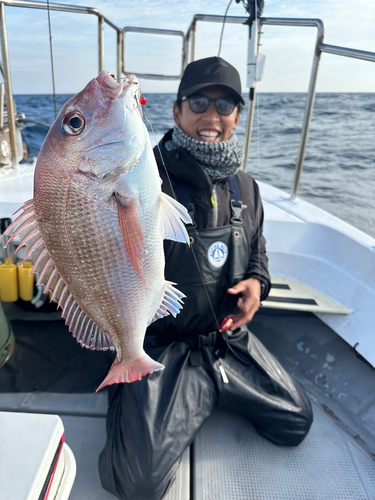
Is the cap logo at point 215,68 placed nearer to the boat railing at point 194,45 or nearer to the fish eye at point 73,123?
the boat railing at point 194,45

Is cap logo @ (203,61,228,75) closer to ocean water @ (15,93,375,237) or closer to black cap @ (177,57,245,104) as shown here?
black cap @ (177,57,245,104)

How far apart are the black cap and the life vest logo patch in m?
0.89

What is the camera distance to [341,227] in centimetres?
309

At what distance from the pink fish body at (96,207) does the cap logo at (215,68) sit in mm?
1189

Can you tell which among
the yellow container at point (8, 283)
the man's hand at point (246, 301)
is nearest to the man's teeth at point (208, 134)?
the man's hand at point (246, 301)

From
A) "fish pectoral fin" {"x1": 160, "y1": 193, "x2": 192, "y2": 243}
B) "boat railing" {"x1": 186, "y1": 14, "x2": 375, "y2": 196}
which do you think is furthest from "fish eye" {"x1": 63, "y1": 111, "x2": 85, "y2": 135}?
"boat railing" {"x1": 186, "y1": 14, "x2": 375, "y2": 196}

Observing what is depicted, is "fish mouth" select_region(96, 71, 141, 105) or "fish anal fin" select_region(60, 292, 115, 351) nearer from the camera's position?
"fish mouth" select_region(96, 71, 141, 105)

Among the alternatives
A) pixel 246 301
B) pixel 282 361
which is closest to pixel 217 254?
pixel 246 301

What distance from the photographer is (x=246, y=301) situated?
2.12 metres

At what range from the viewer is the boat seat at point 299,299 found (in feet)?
8.68

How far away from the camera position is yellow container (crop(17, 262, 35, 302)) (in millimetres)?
2754

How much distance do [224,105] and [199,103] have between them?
150 millimetres

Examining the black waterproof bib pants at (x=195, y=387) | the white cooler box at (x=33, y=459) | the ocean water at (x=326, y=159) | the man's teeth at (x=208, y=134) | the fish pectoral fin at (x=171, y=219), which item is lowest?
the ocean water at (x=326, y=159)

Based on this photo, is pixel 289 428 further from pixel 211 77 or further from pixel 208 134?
pixel 211 77
